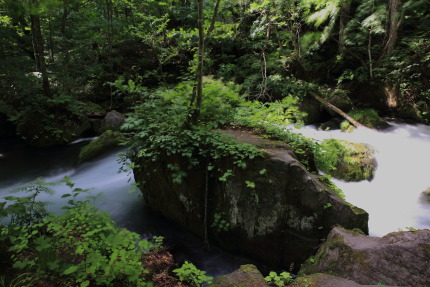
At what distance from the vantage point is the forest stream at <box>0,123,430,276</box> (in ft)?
15.5

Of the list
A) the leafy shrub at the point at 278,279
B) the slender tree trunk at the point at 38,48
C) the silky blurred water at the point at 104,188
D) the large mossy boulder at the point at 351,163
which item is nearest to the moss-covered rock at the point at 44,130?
the silky blurred water at the point at 104,188

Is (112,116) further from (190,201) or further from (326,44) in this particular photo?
(326,44)

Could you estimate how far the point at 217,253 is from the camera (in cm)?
441

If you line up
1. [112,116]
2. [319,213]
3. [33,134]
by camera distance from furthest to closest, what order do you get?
[112,116]
[33,134]
[319,213]

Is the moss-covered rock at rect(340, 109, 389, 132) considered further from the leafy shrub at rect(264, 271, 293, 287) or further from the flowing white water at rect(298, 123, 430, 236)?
the leafy shrub at rect(264, 271, 293, 287)

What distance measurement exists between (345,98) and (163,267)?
936 centimetres

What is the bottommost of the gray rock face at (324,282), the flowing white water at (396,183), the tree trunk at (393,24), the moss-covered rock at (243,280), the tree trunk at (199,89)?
the flowing white water at (396,183)

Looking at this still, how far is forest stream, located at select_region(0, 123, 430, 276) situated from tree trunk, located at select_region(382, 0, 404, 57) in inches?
128

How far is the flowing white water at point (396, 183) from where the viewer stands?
16.8ft

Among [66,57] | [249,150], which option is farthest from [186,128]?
[66,57]

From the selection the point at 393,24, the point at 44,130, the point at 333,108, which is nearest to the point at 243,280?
the point at 333,108

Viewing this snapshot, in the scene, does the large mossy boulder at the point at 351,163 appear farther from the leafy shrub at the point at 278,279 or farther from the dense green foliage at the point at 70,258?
the dense green foliage at the point at 70,258

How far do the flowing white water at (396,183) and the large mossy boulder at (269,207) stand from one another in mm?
1722

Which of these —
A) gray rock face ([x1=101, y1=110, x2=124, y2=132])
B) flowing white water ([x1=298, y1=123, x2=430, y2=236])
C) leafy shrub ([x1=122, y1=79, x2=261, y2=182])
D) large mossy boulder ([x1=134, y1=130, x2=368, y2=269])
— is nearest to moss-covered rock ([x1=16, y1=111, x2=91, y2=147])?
gray rock face ([x1=101, y1=110, x2=124, y2=132])
